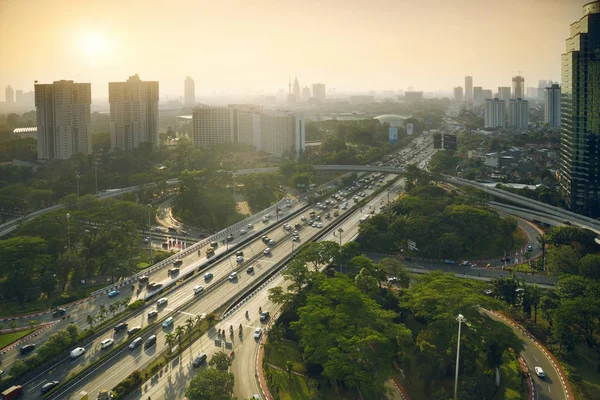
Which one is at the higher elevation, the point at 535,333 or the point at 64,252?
the point at 64,252

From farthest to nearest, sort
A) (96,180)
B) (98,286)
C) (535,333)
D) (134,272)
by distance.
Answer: (96,180) < (134,272) < (98,286) < (535,333)

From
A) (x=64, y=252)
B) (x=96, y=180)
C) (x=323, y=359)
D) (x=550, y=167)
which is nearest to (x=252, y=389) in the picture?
(x=323, y=359)

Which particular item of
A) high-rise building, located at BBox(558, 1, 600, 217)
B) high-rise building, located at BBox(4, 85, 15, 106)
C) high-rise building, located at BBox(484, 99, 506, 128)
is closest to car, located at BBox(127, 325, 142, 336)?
high-rise building, located at BBox(558, 1, 600, 217)

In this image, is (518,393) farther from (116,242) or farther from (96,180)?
(96,180)

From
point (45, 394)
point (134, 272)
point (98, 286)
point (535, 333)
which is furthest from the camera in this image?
point (134, 272)

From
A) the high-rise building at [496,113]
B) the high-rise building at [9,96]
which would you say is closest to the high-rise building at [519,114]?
the high-rise building at [496,113]

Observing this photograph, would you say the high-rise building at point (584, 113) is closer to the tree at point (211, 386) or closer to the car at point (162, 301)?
the car at point (162, 301)
